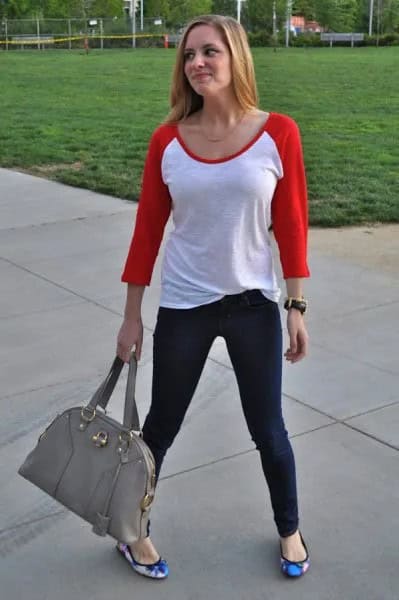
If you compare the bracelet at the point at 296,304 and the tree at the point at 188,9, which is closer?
the bracelet at the point at 296,304

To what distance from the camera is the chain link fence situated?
61125 mm

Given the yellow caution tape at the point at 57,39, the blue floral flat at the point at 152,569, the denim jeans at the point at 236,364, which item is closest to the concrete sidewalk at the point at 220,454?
the blue floral flat at the point at 152,569

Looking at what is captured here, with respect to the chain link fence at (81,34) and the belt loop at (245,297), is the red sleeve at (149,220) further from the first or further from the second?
the chain link fence at (81,34)

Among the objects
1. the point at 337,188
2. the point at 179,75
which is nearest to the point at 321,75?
the point at 337,188

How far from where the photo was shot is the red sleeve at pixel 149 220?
8.98ft

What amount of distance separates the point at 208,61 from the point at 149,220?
52cm

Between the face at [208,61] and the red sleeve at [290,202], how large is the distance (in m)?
0.21

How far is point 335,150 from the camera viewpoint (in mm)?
12531

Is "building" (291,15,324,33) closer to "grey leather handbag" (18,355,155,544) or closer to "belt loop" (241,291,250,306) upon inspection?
"belt loop" (241,291,250,306)

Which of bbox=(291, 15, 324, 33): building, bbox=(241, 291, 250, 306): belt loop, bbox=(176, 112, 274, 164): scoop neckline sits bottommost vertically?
bbox=(241, 291, 250, 306): belt loop

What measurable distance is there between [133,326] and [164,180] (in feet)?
1.60

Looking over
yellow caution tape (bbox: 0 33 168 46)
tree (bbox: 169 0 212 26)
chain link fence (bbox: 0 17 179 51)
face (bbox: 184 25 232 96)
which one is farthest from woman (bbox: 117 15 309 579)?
tree (bbox: 169 0 212 26)

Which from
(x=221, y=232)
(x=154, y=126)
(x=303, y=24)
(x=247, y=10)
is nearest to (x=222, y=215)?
(x=221, y=232)

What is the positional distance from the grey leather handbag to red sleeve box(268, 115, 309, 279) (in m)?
0.59
